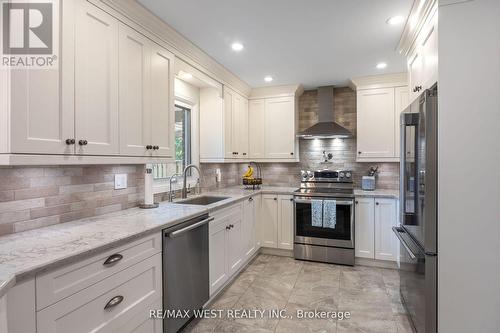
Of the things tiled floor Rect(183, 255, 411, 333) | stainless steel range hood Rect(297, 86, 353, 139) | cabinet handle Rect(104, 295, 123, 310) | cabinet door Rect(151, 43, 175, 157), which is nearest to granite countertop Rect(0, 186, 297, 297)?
cabinet handle Rect(104, 295, 123, 310)

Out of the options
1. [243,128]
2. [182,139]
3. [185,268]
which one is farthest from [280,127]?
[185,268]

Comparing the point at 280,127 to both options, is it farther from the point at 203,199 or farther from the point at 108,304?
the point at 108,304

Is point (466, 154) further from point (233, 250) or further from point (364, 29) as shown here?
point (233, 250)

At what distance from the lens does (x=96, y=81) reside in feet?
5.29

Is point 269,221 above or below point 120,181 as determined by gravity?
below

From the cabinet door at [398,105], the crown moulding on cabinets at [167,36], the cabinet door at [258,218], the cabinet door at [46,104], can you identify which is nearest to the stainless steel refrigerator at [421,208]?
the cabinet door at [398,105]

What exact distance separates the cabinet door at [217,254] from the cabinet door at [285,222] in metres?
1.21

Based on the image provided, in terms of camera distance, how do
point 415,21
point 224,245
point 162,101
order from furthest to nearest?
point 224,245, point 162,101, point 415,21

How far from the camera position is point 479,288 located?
1.55 m

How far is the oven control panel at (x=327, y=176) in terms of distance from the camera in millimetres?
3963

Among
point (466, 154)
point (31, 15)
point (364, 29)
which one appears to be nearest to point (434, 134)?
point (466, 154)

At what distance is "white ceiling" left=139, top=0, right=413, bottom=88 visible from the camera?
1957 mm

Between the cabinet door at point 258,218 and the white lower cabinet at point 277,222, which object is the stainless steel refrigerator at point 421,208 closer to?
the white lower cabinet at point 277,222

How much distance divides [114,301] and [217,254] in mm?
1175
